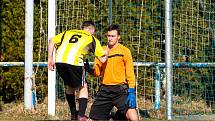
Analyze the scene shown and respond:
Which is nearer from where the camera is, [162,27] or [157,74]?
[157,74]

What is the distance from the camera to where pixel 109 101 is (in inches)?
337

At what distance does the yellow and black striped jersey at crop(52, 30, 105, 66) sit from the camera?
8430 millimetres

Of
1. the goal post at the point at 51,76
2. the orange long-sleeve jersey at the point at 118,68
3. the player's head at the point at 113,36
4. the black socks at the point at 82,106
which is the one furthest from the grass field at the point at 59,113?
the player's head at the point at 113,36

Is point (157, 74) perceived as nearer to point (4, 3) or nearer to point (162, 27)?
point (162, 27)

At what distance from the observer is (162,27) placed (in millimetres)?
12500

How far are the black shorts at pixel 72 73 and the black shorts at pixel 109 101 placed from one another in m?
0.38

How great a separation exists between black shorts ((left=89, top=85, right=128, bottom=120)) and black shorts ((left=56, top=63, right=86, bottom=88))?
38 cm

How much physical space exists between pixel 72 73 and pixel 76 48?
39 cm

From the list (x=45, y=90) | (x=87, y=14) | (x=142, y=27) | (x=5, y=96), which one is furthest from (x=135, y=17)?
(x=5, y=96)

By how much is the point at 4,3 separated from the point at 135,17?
9.59ft

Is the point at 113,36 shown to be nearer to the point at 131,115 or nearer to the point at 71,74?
the point at 71,74

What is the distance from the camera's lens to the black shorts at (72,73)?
843 centimetres

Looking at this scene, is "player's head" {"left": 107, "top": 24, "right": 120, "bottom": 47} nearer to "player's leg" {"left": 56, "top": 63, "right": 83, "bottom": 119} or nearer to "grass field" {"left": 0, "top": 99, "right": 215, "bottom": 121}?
"player's leg" {"left": 56, "top": 63, "right": 83, "bottom": 119}

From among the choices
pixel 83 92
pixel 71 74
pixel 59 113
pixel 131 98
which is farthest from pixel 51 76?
pixel 131 98
